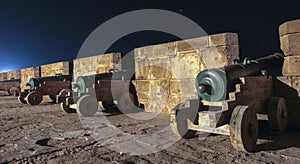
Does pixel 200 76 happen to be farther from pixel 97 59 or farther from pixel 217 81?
pixel 97 59

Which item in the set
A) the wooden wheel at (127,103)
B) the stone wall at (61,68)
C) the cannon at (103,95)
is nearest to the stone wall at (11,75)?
the stone wall at (61,68)

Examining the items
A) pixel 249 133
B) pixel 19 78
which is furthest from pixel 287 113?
pixel 19 78

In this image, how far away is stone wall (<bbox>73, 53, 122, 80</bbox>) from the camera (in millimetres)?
7309

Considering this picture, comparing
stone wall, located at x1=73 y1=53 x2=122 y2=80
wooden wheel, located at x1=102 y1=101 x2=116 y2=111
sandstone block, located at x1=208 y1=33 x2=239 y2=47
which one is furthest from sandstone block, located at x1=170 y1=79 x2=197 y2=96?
stone wall, located at x1=73 y1=53 x2=122 y2=80

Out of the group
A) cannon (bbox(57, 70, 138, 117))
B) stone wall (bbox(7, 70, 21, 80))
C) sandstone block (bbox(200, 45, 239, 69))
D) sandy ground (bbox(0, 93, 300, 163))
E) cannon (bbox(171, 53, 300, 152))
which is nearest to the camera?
sandy ground (bbox(0, 93, 300, 163))

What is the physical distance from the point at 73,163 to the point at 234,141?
1674 mm

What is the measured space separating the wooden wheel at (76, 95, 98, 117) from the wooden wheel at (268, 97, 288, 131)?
3.81 metres

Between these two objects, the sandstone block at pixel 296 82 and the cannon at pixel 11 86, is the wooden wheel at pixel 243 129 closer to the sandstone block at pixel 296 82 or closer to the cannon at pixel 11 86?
the sandstone block at pixel 296 82

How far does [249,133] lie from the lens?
8.41 ft

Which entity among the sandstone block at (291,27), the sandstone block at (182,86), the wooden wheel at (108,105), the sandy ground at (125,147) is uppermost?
the sandstone block at (291,27)

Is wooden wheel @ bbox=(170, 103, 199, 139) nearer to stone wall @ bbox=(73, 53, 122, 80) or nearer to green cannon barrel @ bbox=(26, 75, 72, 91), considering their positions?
stone wall @ bbox=(73, 53, 122, 80)

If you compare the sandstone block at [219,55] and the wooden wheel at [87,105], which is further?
the wooden wheel at [87,105]

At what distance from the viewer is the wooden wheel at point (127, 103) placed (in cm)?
598

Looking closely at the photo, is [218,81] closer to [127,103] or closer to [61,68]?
[127,103]
